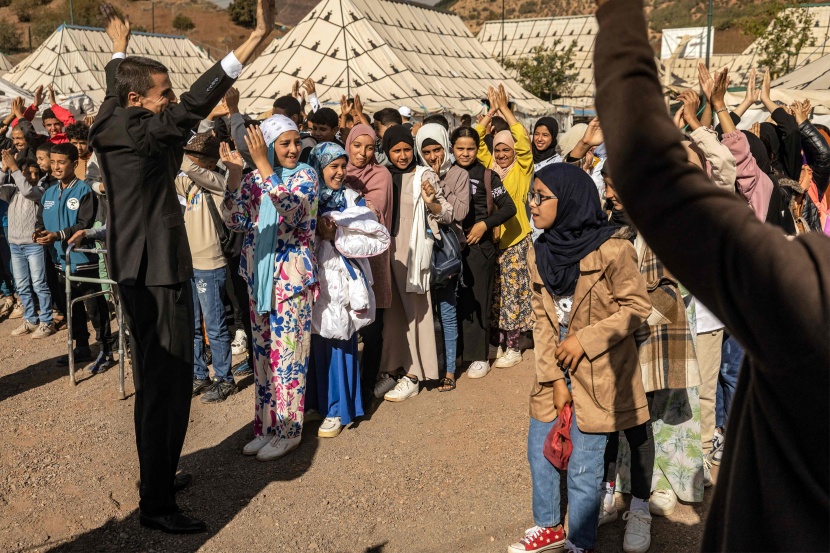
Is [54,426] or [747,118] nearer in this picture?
[54,426]

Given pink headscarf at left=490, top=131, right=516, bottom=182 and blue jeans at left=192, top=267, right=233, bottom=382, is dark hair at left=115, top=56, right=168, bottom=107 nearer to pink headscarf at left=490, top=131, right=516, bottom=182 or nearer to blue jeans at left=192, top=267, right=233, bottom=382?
blue jeans at left=192, top=267, right=233, bottom=382

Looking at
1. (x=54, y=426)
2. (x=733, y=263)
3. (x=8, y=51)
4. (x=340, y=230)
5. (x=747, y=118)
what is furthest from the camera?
(x=8, y=51)

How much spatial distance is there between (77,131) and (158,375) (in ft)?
15.0

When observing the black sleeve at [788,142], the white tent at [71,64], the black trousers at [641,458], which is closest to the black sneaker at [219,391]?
the black trousers at [641,458]

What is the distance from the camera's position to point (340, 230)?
5.34 meters

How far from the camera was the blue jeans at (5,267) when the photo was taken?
952cm

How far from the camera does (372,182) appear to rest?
5961 millimetres

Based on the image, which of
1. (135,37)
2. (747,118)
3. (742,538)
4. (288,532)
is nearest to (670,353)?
(288,532)

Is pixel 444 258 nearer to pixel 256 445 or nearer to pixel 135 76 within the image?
pixel 256 445

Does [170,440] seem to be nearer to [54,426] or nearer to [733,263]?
[54,426]

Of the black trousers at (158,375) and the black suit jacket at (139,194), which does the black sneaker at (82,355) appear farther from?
the black suit jacket at (139,194)

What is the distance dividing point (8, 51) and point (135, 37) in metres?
30.7

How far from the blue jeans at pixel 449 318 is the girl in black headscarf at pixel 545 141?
2.09m

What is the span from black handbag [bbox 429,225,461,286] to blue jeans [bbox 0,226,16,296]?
6.13m
